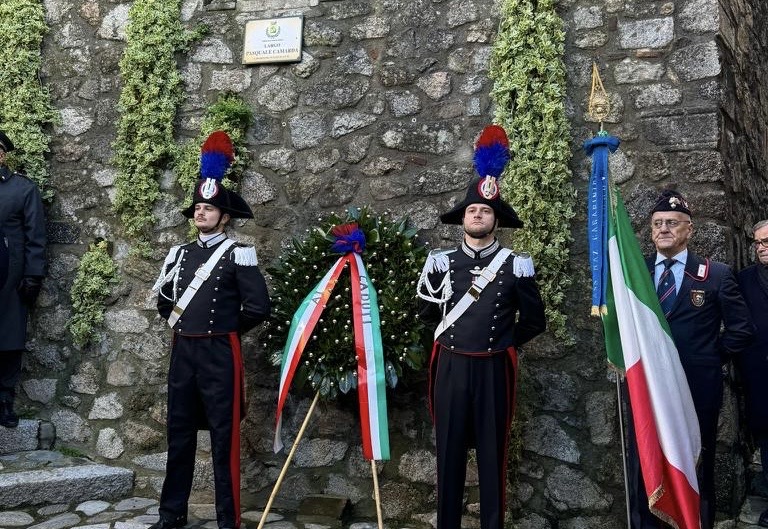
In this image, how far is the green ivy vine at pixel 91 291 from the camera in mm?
5383

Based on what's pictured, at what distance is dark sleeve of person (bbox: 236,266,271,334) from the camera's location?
4344mm

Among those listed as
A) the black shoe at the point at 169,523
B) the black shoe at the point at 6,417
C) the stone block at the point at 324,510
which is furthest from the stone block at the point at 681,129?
the black shoe at the point at 6,417

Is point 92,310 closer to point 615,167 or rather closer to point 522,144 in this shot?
point 522,144

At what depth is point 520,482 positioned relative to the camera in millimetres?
4551

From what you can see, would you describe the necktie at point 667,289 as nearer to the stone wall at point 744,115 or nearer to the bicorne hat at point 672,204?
the bicorne hat at point 672,204

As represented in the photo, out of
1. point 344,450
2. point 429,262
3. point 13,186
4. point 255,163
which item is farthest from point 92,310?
point 429,262

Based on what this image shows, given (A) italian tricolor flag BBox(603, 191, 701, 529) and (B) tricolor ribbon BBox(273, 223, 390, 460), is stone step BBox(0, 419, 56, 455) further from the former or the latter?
(A) italian tricolor flag BBox(603, 191, 701, 529)

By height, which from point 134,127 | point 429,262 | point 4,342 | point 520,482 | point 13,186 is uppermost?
point 134,127

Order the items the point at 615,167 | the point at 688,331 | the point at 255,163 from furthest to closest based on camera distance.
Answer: the point at 255,163
the point at 615,167
the point at 688,331

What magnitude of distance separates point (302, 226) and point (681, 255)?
2.29 m

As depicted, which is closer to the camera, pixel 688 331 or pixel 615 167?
pixel 688 331

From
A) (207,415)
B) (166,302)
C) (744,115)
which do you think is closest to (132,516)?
(207,415)

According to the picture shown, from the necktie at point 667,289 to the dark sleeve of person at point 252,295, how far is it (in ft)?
6.58

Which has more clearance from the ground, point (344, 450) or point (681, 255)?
point (681, 255)
